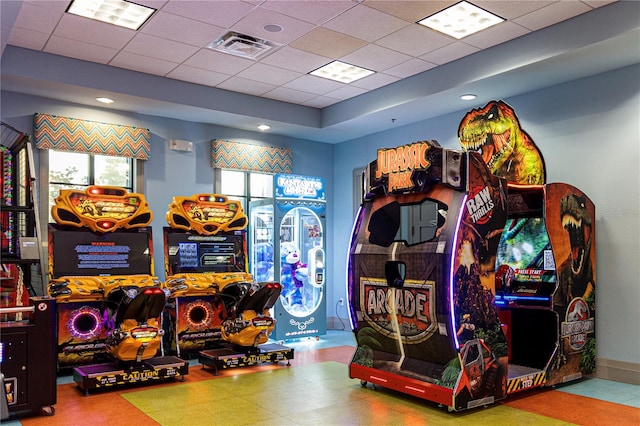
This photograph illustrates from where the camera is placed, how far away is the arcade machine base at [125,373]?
5333 mm

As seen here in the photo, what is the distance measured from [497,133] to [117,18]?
13.7 feet

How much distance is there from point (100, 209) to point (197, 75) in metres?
2.24

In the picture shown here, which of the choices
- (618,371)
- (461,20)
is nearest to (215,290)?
(461,20)

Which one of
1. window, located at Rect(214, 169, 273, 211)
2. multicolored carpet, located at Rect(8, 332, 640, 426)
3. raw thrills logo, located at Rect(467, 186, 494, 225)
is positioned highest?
window, located at Rect(214, 169, 273, 211)

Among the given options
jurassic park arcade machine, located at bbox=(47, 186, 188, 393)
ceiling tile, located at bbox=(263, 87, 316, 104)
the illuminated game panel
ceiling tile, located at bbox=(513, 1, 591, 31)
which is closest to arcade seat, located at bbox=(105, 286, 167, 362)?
jurassic park arcade machine, located at bbox=(47, 186, 188, 393)

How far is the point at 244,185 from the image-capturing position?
9.11 m

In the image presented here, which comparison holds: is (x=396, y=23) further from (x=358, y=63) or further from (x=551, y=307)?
(x=551, y=307)

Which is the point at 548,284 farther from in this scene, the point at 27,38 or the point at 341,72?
the point at 27,38

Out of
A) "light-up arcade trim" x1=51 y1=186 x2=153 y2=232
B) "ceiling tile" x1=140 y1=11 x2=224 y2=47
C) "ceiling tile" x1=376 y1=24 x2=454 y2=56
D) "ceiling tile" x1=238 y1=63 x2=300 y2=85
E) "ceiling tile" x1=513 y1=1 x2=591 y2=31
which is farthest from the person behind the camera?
"ceiling tile" x1=238 y1=63 x2=300 y2=85

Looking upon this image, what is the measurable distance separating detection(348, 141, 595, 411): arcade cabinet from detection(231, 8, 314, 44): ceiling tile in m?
1.63

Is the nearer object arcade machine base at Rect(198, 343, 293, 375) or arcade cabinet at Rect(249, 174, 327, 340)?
arcade machine base at Rect(198, 343, 293, 375)

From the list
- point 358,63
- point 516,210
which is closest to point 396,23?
point 358,63

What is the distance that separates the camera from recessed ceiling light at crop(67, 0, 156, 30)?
5.31 metres

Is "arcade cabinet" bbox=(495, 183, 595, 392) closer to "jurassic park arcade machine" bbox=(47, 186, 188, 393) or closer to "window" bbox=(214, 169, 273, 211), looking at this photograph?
"jurassic park arcade machine" bbox=(47, 186, 188, 393)
